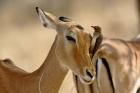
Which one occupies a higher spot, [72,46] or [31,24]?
[72,46]

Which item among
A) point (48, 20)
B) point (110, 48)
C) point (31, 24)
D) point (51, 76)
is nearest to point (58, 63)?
point (51, 76)

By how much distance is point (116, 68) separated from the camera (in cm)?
156

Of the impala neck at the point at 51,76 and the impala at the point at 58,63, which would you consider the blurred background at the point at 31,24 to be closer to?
the impala at the point at 58,63

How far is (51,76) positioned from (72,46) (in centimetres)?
17

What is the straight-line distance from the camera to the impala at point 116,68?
1.53m

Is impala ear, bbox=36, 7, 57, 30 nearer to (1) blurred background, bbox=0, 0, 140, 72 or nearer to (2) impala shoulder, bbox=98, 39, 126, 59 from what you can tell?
(2) impala shoulder, bbox=98, 39, 126, 59

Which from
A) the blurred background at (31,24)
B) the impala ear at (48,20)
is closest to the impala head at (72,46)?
the impala ear at (48,20)

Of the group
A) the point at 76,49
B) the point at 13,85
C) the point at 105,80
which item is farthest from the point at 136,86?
the point at 13,85

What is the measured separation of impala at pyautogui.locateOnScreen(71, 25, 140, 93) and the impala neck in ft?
0.63

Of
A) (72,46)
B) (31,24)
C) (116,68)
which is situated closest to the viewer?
(116,68)

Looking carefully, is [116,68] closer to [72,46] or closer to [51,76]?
[72,46]

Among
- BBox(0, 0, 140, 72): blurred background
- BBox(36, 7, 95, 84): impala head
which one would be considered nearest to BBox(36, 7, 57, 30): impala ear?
BBox(36, 7, 95, 84): impala head

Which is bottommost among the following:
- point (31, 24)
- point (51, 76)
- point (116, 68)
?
point (31, 24)

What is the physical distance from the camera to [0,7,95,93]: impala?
5.53 feet
